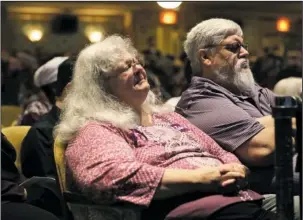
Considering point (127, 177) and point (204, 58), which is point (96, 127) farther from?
point (204, 58)

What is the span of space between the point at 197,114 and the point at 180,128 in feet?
0.79

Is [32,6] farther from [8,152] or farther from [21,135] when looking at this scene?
[8,152]

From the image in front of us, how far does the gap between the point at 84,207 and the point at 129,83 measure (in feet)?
1.87

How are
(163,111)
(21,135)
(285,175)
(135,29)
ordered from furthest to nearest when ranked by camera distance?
(135,29)
(21,135)
(163,111)
(285,175)

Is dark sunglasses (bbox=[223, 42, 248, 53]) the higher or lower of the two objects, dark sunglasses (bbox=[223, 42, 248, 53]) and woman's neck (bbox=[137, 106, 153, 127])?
the higher

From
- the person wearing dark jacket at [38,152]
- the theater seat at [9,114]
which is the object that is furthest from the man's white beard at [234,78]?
the theater seat at [9,114]

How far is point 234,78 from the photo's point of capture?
3.79 meters

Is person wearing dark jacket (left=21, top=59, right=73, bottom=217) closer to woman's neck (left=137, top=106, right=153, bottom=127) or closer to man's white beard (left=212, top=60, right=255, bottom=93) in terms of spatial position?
woman's neck (left=137, top=106, right=153, bottom=127)

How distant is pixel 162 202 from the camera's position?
3.00 m

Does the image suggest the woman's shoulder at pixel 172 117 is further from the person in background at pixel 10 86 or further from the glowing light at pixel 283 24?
the glowing light at pixel 283 24

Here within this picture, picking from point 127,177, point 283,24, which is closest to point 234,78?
point 127,177

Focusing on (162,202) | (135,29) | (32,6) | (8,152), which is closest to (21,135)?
(8,152)

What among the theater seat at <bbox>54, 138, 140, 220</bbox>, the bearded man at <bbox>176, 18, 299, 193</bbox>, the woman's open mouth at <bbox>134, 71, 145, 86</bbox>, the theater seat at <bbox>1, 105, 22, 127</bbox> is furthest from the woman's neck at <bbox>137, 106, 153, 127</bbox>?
the theater seat at <bbox>1, 105, 22, 127</bbox>

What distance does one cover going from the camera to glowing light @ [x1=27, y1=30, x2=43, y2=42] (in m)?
18.1
